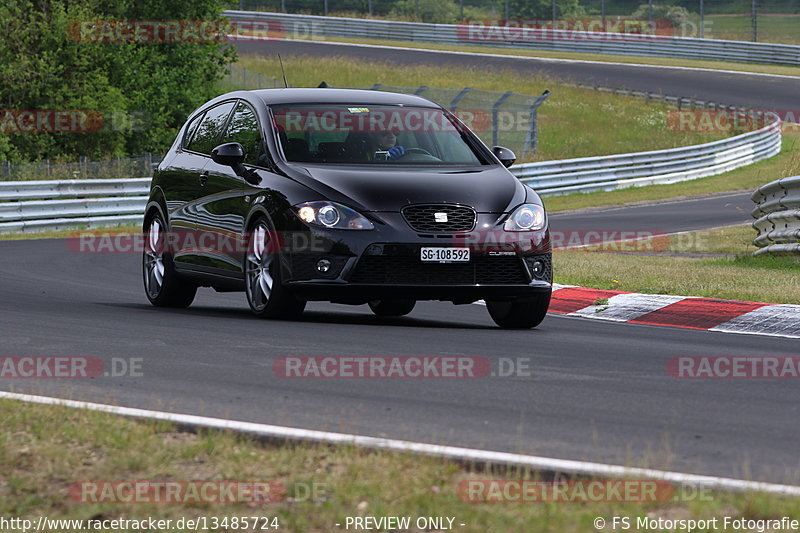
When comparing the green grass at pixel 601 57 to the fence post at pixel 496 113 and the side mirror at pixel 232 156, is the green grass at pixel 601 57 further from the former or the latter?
the side mirror at pixel 232 156

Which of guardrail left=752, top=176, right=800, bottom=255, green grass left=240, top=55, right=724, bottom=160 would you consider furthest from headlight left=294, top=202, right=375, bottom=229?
green grass left=240, top=55, right=724, bottom=160

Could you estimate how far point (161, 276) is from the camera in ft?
38.9

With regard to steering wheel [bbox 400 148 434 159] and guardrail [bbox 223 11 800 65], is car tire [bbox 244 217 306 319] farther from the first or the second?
guardrail [bbox 223 11 800 65]

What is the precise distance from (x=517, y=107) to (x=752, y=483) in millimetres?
30183

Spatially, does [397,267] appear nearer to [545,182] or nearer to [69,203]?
[69,203]

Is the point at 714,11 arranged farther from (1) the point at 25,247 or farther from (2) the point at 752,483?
(2) the point at 752,483

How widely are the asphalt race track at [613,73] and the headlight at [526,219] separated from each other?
38.4m

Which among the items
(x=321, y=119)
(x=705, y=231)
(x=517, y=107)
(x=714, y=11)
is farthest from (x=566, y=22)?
(x=321, y=119)

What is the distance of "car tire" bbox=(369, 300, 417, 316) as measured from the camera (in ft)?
38.1

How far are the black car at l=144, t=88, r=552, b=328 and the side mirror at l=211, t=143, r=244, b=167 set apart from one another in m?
0.01

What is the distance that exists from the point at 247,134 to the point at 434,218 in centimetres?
211

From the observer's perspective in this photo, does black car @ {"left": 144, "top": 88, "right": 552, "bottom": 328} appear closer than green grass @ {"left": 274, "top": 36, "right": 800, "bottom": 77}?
Yes

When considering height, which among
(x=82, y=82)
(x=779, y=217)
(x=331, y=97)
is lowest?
(x=82, y=82)

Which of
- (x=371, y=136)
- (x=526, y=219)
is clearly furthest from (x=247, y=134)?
(x=526, y=219)
